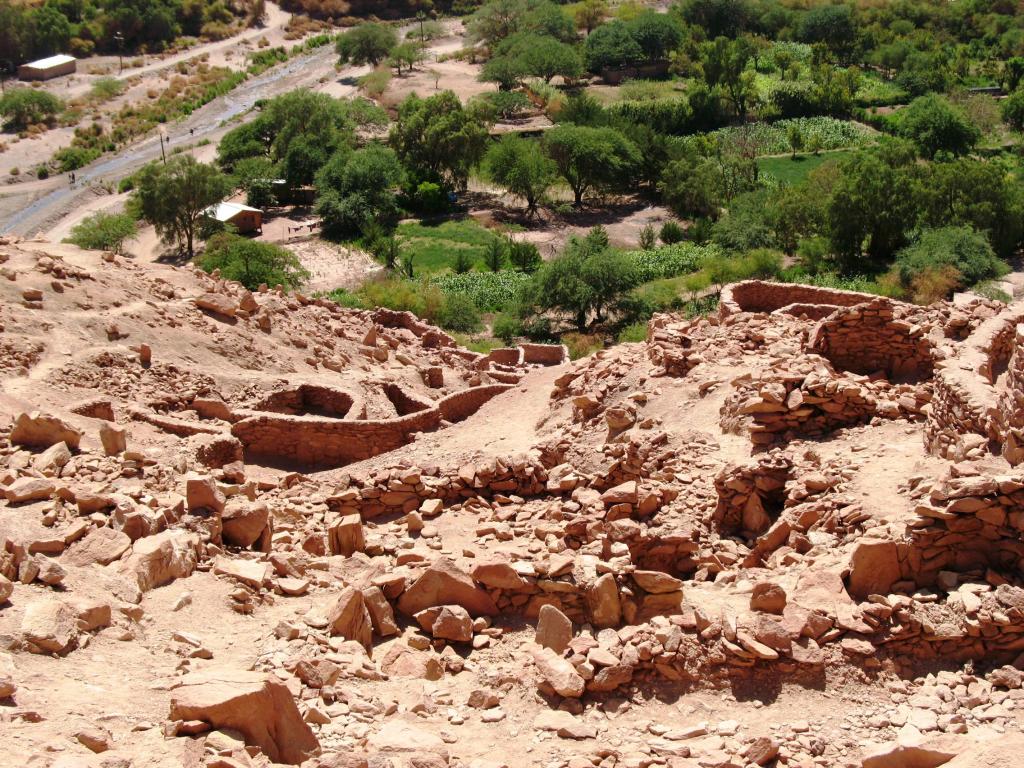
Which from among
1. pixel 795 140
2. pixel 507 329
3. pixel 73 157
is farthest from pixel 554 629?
pixel 795 140

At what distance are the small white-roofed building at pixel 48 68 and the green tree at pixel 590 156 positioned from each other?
35.0m

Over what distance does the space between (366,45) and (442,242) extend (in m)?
35.3

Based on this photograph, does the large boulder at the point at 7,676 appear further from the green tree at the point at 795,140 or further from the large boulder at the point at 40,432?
the green tree at the point at 795,140

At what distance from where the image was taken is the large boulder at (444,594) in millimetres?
10297

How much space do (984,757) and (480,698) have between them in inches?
149

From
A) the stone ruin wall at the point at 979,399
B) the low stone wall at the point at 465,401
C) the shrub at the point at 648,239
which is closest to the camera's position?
the stone ruin wall at the point at 979,399

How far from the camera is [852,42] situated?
8394 centimetres

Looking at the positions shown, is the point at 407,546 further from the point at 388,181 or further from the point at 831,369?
the point at 388,181

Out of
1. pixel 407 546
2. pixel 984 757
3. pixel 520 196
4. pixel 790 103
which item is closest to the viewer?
pixel 984 757

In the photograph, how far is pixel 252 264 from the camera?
34.9 metres

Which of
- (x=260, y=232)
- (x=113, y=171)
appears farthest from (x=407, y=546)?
(x=113, y=171)

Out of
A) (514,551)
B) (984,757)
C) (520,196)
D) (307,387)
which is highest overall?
(984,757)

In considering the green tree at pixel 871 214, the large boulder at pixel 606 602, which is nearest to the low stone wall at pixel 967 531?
the large boulder at pixel 606 602

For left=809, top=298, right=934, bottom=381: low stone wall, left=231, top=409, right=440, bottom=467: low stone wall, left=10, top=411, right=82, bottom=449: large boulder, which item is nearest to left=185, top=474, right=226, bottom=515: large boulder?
left=10, top=411, right=82, bottom=449: large boulder
